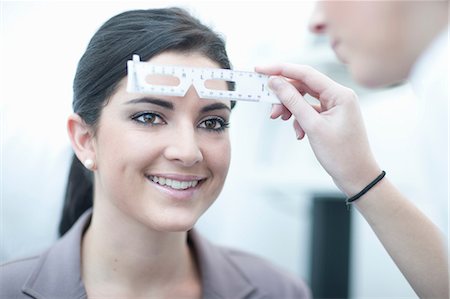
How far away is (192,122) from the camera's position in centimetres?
127

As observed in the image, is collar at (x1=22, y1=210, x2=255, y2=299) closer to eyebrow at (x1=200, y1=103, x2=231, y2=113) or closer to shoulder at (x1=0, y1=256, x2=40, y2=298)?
shoulder at (x1=0, y1=256, x2=40, y2=298)

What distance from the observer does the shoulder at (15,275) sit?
1.33 meters

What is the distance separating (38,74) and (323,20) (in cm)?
78

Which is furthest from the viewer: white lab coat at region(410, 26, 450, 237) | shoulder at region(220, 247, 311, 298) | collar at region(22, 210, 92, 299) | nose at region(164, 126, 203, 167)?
shoulder at region(220, 247, 311, 298)

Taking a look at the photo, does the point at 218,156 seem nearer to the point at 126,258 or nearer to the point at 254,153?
the point at 126,258

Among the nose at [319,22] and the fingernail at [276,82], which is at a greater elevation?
the nose at [319,22]

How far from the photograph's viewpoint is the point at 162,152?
4.12 ft

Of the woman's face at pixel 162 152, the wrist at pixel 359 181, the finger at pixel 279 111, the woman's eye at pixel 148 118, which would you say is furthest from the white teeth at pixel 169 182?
the wrist at pixel 359 181

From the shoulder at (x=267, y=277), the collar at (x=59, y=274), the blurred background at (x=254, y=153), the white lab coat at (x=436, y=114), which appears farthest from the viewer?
the shoulder at (x=267, y=277)

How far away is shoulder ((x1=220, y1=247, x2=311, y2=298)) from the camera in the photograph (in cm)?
156

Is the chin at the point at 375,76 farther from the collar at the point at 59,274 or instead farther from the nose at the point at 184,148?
the collar at the point at 59,274

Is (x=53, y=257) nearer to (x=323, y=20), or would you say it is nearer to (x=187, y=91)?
(x=187, y=91)

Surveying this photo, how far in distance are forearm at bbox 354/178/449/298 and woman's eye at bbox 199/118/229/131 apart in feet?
1.25

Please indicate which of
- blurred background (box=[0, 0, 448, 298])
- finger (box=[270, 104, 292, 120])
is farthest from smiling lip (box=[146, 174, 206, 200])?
blurred background (box=[0, 0, 448, 298])
